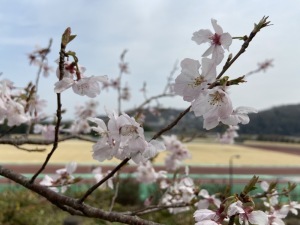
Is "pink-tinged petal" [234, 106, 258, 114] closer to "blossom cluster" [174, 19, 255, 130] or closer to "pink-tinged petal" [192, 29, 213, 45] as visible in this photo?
"blossom cluster" [174, 19, 255, 130]

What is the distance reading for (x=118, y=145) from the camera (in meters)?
1.26

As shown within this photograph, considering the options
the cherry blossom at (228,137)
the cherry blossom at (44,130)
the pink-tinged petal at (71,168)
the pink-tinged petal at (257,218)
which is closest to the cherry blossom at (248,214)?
the pink-tinged petal at (257,218)

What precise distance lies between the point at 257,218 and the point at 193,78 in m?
0.42

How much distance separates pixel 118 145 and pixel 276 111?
133 m

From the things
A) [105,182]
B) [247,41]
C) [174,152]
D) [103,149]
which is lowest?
[105,182]

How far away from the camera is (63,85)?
4.09 feet

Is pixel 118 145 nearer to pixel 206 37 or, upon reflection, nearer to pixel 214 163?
pixel 206 37

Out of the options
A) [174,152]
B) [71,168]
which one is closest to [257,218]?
[71,168]

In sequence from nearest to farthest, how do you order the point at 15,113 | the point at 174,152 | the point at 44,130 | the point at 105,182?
the point at 15,113 < the point at 105,182 < the point at 44,130 < the point at 174,152

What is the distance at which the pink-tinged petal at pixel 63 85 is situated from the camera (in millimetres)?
1226

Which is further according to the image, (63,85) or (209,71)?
(63,85)

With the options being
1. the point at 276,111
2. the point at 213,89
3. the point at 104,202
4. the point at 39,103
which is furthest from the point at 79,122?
the point at 276,111

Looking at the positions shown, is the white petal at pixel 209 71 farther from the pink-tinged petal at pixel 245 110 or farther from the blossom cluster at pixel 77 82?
the blossom cluster at pixel 77 82

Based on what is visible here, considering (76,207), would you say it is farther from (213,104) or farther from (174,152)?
(174,152)
